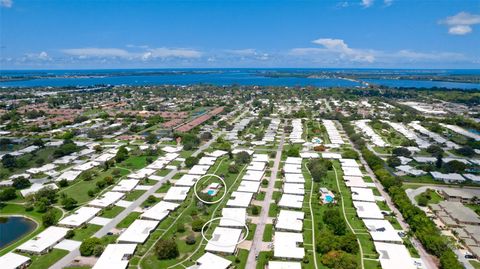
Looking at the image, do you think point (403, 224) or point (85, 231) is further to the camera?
point (403, 224)

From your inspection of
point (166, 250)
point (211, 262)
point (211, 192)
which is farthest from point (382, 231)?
point (166, 250)

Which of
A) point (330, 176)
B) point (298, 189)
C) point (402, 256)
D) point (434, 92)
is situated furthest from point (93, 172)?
point (434, 92)

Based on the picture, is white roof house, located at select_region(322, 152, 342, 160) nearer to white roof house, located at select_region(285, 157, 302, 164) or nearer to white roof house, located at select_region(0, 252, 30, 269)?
white roof house, located at select_region(285, 157, 302, 164)

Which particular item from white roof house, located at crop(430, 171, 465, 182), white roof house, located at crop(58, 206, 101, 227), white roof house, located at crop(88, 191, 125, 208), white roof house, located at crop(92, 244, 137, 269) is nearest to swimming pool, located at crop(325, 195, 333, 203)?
white roof house, located at crop(430, 171, 465, 182)

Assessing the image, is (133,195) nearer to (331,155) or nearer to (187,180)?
(187,180)

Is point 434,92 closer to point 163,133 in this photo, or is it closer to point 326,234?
point 163,133

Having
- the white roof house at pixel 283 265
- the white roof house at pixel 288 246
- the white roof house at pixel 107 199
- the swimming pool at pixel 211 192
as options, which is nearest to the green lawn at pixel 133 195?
the white roof house at pixel 107 199

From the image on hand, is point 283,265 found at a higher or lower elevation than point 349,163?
lower

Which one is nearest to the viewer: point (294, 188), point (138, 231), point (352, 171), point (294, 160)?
point (138, 231)
